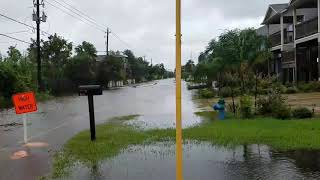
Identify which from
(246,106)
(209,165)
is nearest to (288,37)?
(246,106)

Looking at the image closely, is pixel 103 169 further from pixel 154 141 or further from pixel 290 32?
pixel 290 32

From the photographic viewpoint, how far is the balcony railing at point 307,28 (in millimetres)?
33713

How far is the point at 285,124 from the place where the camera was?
1396cm

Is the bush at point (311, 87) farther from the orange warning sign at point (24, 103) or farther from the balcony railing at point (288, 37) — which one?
the orange warning sign at point (24, 103)

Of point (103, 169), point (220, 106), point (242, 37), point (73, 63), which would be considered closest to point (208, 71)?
point (242, 37)

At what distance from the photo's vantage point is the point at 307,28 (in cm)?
3534

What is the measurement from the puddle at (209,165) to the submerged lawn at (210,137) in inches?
17.9

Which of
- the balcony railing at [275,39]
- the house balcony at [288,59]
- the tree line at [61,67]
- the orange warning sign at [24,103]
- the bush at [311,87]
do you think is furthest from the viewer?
the balcony railing at [275,39]

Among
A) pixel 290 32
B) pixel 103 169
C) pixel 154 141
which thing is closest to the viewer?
pixel 103 169

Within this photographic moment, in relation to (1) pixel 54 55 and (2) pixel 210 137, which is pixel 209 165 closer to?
(2) pixel 210 137

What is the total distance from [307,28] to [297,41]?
2023 millimetres

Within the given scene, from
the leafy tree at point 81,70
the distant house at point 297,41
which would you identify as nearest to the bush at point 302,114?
the distant house at point 297,41

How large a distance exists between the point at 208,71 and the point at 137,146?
1453 inches

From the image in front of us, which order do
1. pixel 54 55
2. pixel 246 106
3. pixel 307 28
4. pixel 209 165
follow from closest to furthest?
pixel 209 165 < pixel 246 106 < pixel 307 28 < pixel 54 55
